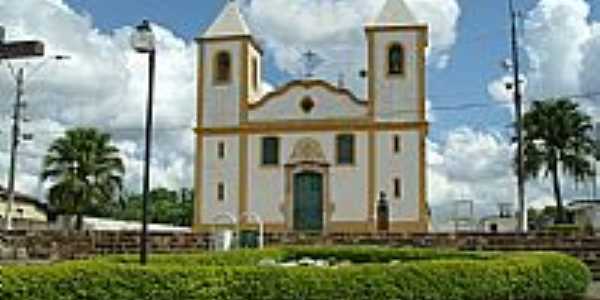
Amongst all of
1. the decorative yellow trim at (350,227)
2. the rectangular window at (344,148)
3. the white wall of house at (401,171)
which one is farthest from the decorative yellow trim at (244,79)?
the white wall of house at (401,171)

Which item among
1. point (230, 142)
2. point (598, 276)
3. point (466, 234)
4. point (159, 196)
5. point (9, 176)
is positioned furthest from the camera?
point (159, 196)

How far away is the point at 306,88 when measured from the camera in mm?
41656

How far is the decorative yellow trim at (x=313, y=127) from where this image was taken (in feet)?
132

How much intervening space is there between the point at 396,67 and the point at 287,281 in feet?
98.8

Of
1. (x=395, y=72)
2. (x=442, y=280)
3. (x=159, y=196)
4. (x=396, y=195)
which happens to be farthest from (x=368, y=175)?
(x=159, y=196)

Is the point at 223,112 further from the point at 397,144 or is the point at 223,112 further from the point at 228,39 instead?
the point at 397,144

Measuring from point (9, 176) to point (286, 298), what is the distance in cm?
2963

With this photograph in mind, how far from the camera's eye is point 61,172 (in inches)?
1734

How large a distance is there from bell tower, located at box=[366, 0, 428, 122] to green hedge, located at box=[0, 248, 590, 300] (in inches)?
975

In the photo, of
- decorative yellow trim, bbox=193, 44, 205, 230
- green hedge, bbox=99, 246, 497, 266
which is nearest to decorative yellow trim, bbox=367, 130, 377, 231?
decorative yellow trim, bbox=193, 44, 205, 230

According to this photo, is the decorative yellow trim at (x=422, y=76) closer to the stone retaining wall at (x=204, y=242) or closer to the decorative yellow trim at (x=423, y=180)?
the decorative yellow trim at (x=423, y=180)

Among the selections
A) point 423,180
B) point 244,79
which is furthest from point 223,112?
point 423,180

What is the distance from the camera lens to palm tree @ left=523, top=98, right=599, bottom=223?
44750 mm

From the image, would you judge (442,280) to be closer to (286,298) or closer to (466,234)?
(286,298)
